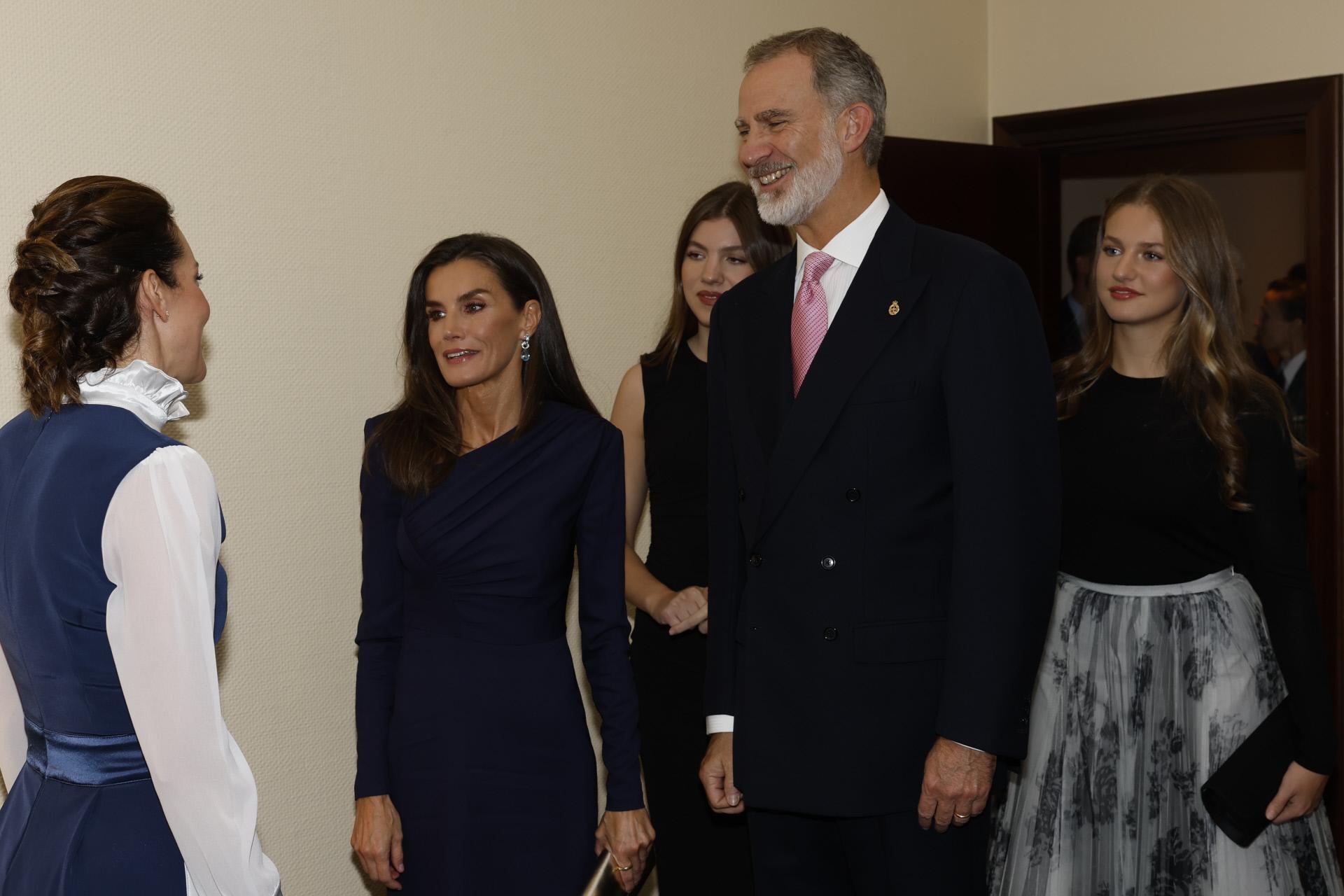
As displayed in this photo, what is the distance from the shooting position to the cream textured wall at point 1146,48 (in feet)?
12.2

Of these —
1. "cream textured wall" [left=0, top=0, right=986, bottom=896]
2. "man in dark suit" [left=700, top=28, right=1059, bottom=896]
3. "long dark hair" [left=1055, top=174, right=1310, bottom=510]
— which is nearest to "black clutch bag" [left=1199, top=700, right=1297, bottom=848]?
"long dark hair" [left=1055, top=174, right=1310, bottom=510]

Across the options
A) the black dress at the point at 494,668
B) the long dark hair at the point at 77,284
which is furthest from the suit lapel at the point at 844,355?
the long dark hair at the point at 77,284

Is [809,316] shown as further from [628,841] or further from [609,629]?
[628,841]

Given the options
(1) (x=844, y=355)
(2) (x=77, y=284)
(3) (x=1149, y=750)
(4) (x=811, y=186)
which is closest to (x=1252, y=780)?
(3) (x=1149, y=750)

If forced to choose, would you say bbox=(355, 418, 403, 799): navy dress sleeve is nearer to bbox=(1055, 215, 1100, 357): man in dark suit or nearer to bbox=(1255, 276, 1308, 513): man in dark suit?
bbox=(1055, 215, 1100, 357): man in dark suit

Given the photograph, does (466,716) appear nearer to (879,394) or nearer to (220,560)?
(220,560)

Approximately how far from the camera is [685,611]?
2.51 meters

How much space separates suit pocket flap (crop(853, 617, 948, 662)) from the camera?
6.13 ft

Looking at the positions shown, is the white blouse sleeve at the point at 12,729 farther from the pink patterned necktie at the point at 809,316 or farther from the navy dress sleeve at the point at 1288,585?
the navy dress sleeve at the point at 1288,585

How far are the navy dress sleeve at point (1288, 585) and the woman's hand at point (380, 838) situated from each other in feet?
5.47

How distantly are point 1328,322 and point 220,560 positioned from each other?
10.1 feet

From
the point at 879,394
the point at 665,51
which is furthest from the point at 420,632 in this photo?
the point at 665,51

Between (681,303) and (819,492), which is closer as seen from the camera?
(819,492)

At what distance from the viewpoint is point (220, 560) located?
2.55 meters
